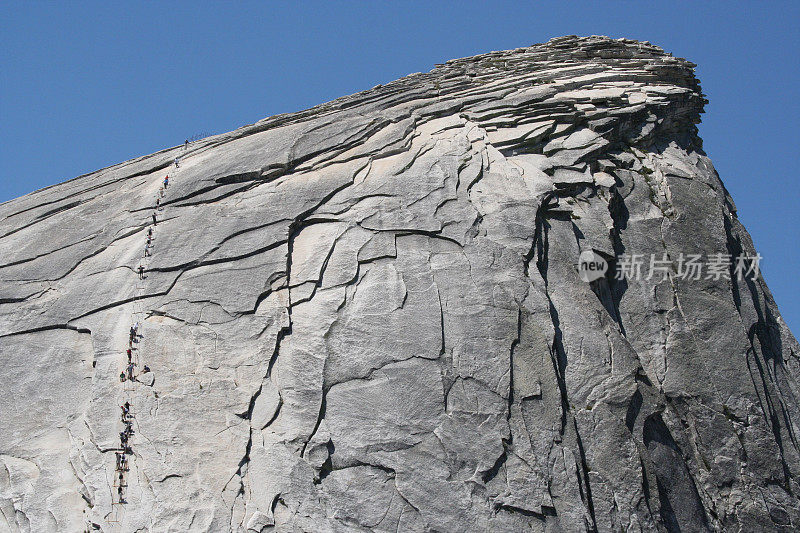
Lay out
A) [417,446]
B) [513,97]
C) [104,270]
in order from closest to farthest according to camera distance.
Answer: [417,446] < [104,270] < [513,97]

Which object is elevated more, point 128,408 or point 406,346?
point 406,346

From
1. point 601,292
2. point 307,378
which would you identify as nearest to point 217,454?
point 307,378

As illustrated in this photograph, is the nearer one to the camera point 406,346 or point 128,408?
point 406,346

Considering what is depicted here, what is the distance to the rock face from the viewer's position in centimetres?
1330

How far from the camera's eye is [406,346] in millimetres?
14344

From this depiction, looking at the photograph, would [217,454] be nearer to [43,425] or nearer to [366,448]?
[366,448]

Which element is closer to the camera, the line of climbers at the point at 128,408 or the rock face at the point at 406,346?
the rock face at the point at 406,346

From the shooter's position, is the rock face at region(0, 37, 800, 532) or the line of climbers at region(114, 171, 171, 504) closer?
the rock face at region(0, 37, 800, 532)

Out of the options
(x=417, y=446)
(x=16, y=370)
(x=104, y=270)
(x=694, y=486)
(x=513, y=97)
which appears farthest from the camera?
(x=513, y=97)

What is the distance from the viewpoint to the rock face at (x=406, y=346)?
43.7 feet

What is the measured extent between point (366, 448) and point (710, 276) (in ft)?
28.5

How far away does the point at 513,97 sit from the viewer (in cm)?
1984

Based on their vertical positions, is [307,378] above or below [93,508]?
above

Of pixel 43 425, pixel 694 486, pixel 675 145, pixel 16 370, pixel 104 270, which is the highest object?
pixel 675 145
